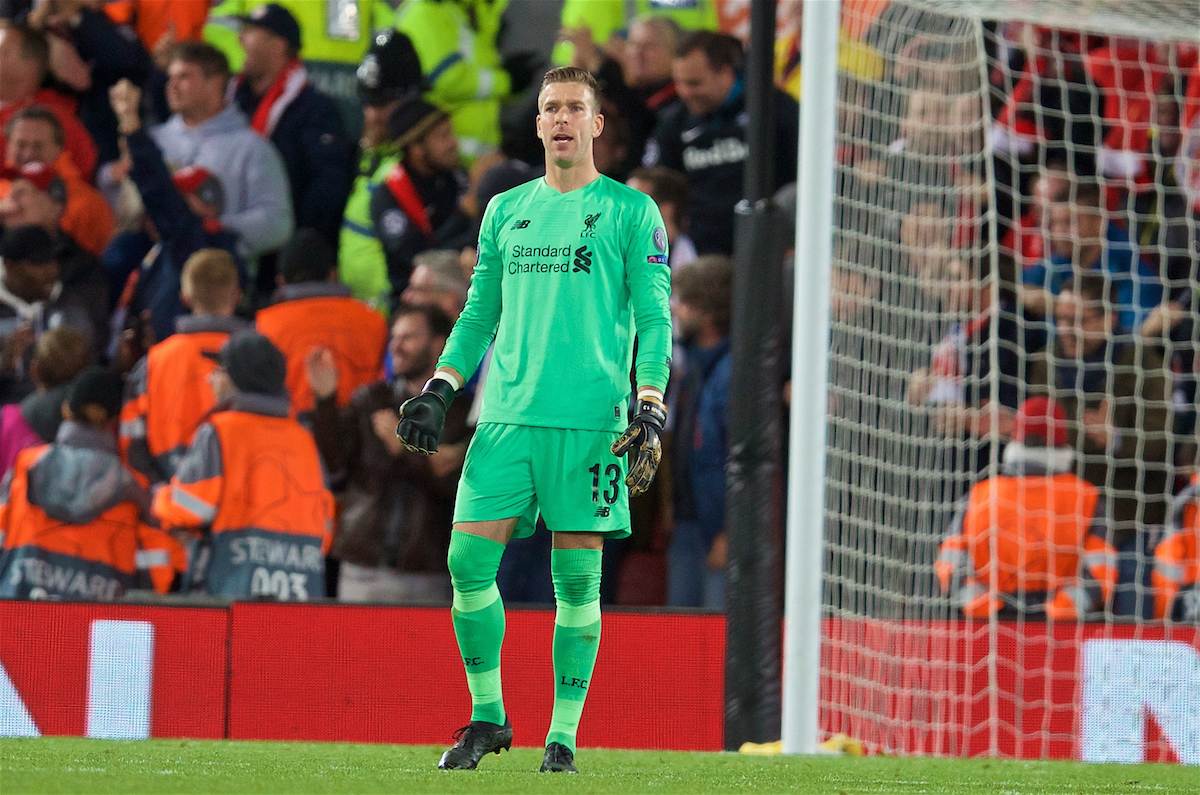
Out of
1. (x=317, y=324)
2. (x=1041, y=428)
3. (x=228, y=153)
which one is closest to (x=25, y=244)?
(x=228, y=153)

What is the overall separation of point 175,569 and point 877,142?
367cm

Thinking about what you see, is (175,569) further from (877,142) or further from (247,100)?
(877,142)

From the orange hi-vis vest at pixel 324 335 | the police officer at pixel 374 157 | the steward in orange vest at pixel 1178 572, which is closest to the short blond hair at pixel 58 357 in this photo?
the orange hi-vis vest at pixel 324 335

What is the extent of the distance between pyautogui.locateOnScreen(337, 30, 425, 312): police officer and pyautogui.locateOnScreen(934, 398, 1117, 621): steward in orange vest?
121 inches

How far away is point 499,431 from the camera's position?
4289 millimetres

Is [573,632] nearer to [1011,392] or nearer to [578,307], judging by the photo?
[578,307]

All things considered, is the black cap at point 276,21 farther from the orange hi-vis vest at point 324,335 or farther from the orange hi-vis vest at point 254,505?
the orange hi-vis vest at point 254,505

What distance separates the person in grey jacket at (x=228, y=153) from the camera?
8109 mm

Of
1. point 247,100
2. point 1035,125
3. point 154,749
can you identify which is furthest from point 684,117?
point 154,749

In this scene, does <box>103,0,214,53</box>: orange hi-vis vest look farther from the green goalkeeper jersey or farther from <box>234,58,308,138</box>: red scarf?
the green goalkeeper jersey

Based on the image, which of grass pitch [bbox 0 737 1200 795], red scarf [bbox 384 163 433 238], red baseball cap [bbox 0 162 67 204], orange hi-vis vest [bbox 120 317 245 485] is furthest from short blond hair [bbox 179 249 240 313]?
grass pitch [bbox 0 737 1200 795]

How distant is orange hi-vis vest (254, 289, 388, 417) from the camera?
24.5 feet

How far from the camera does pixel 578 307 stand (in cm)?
427

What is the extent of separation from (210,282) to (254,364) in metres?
0.80
